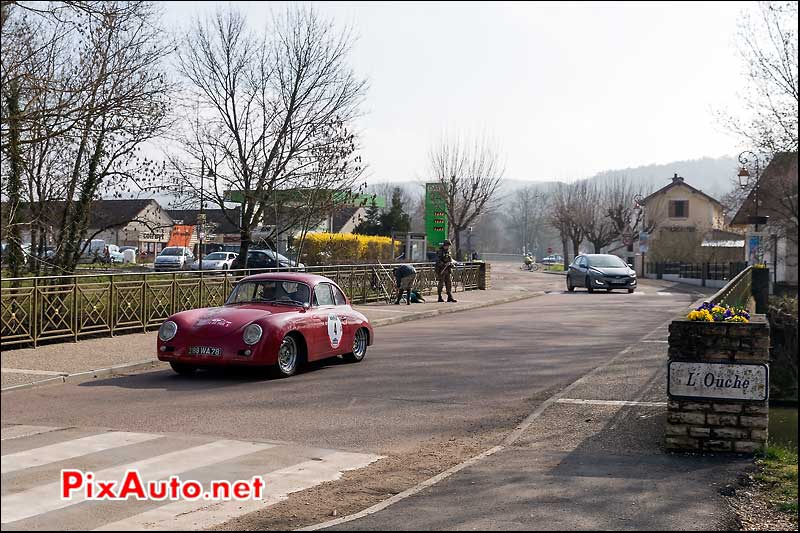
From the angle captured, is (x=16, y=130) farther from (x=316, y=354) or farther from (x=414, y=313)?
(x=414, y=313)

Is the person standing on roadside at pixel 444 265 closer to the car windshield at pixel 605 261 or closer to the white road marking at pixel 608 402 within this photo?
the car windshield at pixel 605 261

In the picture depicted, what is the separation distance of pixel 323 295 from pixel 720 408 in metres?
7.35

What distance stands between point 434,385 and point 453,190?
1872 inches

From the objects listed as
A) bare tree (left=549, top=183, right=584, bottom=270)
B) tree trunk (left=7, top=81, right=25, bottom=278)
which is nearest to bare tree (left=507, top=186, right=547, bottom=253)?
bare tree (left=549, top=183, right=584, bottom=270)

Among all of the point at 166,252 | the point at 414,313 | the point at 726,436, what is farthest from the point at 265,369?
the point at 166,252

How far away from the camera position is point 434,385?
12.7m

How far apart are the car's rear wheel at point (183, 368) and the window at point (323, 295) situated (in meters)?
2.12

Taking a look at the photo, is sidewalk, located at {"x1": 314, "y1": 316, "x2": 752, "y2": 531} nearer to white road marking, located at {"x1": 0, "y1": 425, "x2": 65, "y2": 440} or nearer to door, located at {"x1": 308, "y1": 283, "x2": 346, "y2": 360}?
door, located at {"x1": 308, "y1": 283, "x2": 346, "y2": 360}

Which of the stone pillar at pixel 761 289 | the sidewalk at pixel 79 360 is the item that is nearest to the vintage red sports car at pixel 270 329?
the sidewalk at pixel 79 360

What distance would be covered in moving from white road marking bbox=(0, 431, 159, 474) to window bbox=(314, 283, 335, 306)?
5.40 meters

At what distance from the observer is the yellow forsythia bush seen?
46.9m

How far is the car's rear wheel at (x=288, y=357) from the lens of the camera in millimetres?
12925

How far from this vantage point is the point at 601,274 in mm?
37875

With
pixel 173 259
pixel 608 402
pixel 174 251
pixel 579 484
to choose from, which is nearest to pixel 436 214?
pixel 173 259
